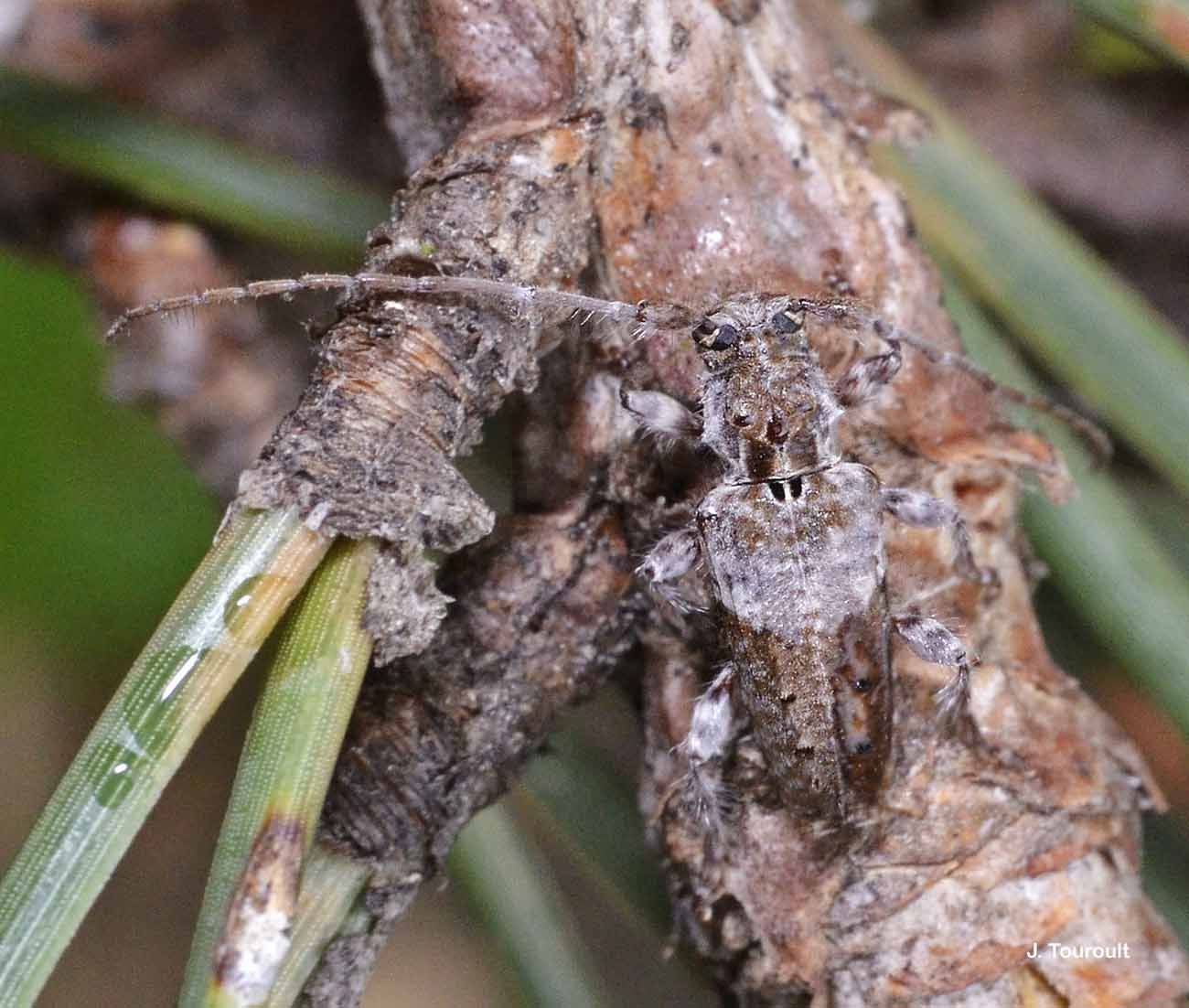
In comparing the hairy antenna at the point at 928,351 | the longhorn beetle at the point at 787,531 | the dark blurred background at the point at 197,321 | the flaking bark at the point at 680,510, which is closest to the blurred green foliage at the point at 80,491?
the dark blurred background at the point at 197,321

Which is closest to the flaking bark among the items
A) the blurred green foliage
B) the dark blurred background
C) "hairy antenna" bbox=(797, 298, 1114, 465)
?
"hairy antenna" bbox=(797, 298, 1114, 465)

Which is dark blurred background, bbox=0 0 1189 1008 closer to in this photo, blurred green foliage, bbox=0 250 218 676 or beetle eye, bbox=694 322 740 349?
blurred green foliage, bbox=0 250 218 676

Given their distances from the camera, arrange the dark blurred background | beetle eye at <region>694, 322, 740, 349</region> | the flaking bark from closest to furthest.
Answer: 1. the flaking bark
2. beetle eye at <region>694, 322, 740, 349</region>
3. the dark blurred background

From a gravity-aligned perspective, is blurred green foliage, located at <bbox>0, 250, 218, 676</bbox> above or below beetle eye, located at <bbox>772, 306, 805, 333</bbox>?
above

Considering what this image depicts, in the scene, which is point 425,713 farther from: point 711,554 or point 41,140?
point 41,140

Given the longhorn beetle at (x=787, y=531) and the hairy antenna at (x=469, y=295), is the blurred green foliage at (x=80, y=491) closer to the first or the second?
the hairy antenna at (x=469, y=295)

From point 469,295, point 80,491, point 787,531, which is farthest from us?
point 80,491

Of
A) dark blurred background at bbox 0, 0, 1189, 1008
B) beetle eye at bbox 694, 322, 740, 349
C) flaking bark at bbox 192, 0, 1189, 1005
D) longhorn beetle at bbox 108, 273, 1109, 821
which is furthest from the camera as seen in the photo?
dark blurred background at bbox 0, 0, 1189, 1008

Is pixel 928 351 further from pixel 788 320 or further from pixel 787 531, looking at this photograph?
pixel 787 531

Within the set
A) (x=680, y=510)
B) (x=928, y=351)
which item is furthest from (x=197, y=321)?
(x=928, y=351)
